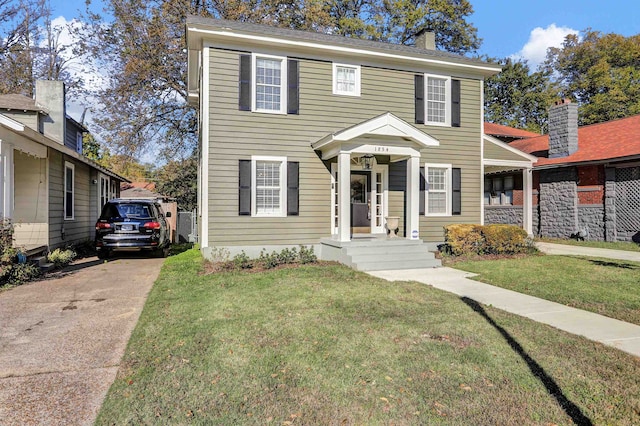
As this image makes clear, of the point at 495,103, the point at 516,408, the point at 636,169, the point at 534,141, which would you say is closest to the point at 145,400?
the point at 516,408

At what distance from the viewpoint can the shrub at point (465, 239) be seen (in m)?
10.6

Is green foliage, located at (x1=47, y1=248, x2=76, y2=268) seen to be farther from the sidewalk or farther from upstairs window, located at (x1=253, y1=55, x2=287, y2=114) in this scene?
the sidewalk

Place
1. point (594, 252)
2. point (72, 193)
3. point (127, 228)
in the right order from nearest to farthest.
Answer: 1. point (127, 228)
2. point (594, 252)
3. point (72, 193)

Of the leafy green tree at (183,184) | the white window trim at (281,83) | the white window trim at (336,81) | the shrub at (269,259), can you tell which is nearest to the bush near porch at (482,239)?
the white window trim at (336,81)

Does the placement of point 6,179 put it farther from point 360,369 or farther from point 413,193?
point 413,193

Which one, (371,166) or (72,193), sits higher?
(371,166)

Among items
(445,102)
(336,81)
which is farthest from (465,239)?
(336,81)

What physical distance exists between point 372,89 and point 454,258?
5.22 m

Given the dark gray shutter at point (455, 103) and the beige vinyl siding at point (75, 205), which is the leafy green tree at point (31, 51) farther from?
the dark gray shutter at point (455, 103)

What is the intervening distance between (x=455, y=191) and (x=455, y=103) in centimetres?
269

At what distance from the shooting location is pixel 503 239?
10.8 meters

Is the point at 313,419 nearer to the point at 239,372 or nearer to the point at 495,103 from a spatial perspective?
the point at 239,372

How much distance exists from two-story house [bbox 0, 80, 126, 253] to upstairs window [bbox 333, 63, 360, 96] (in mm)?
7313

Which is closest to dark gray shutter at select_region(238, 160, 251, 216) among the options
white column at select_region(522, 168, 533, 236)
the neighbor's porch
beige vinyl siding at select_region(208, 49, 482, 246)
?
beige vinyl siding at select_region(208, 49, 482, 246)
